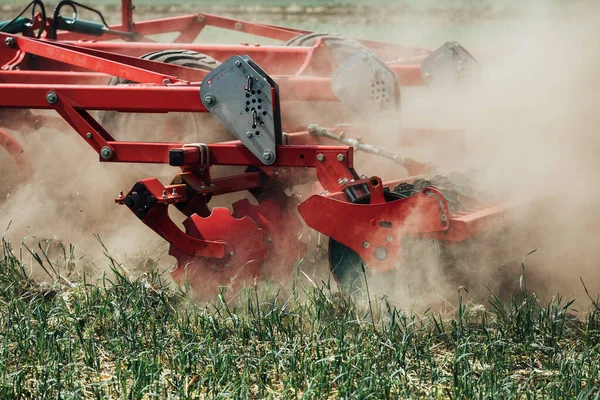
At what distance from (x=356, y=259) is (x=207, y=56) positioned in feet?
6.87

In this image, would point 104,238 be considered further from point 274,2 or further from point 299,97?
point 274,2

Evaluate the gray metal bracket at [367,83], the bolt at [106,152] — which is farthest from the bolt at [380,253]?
the bolt at [106,152]

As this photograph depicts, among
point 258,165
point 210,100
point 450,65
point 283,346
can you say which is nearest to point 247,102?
point 210,100

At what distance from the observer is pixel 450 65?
620cm

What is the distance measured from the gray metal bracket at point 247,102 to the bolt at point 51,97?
0.84 m

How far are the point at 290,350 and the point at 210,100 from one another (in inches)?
57.6

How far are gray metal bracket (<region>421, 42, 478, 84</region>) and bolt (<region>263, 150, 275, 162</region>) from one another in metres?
2.15

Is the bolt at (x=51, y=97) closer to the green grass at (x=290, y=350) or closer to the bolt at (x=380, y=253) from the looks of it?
the green grass at (x=290, y=350)

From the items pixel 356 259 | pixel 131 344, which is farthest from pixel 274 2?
pixel 131 344

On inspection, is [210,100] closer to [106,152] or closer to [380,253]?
[106,152]

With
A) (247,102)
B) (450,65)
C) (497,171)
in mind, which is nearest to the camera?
(247,102)

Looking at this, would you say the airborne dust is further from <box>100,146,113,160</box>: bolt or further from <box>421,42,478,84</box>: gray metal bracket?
<box>100,146,113,160</box>: bolt

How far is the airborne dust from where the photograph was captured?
439cm

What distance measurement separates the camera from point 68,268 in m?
5.16
